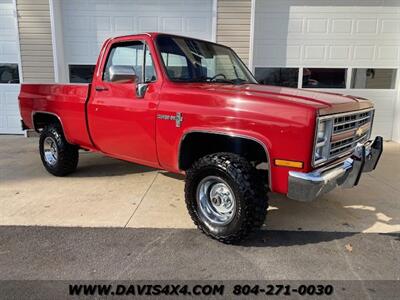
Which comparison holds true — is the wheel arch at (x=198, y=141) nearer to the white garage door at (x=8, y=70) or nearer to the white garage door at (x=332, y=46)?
the white garage door at (x=332, y=46)

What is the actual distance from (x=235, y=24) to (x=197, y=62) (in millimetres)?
4498

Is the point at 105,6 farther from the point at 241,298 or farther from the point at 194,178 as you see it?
the point at 241,298

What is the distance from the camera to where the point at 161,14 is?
851cm

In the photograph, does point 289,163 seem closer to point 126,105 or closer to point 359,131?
point 359,131

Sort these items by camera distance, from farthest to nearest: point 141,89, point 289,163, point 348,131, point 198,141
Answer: point 141,89
point 198,141
point 348,131
point 289,163

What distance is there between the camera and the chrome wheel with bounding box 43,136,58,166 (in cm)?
559

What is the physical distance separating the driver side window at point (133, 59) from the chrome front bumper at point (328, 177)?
78.8 inches

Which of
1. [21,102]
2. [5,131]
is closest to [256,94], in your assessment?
[21,102]

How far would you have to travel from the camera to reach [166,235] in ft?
11.9

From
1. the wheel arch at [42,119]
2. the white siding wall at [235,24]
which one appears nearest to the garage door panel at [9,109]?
the wheel arch at [42,119]

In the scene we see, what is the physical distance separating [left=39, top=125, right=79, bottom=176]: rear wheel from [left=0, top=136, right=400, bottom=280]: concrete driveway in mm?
210

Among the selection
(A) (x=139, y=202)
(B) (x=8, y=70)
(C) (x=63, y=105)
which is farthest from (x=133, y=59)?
(B) (x=8, y=70)

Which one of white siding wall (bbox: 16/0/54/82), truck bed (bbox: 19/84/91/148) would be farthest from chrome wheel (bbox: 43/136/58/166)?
white siding wall (bbox: 16/0/54/82)

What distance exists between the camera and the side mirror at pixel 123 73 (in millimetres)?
4074
